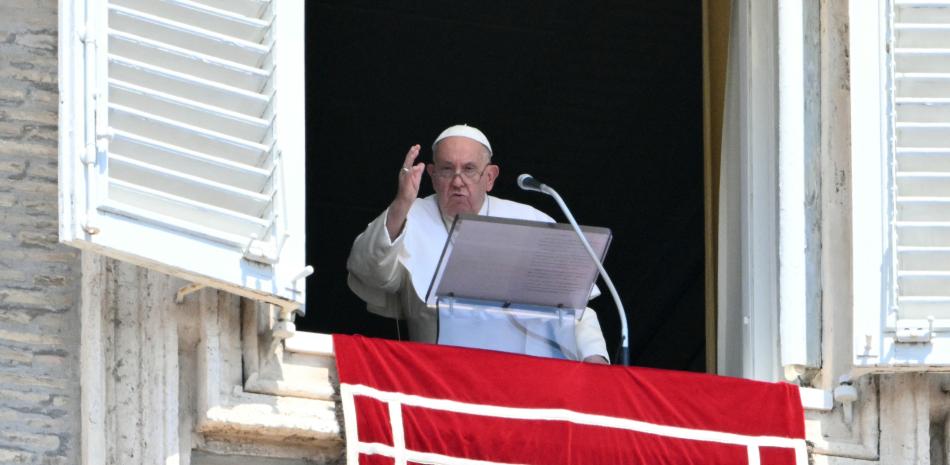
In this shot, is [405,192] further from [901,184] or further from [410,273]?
[901,184]

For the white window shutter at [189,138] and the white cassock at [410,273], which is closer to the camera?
→ the white window shutter at [189,138]

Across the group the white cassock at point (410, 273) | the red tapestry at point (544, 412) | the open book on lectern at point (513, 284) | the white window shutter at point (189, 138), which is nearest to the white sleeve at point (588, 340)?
the white cassock at point (410, 273)

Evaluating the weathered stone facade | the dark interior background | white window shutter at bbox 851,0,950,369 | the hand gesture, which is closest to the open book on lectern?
the hand gesture

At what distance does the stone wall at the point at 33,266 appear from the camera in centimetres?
743

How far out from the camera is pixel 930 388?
7.89 m

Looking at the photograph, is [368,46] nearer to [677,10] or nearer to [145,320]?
[677,10]

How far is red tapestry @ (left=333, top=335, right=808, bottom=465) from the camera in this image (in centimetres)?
747

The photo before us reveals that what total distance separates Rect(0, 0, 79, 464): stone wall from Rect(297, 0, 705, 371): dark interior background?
3196mm

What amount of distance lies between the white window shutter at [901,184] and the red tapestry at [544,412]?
329 millimetres

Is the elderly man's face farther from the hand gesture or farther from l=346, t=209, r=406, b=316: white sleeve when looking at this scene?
the hand gesture

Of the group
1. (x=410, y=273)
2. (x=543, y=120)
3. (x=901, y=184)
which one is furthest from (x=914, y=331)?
(x=543, y=120)

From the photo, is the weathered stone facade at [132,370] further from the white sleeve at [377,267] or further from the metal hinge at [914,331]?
the white sleeve at [377,267]

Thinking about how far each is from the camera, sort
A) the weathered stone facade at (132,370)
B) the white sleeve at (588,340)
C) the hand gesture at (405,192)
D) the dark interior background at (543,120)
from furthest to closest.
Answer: the dark interior background at (543,120) < the white sleeve at (588,340) < the hand gesture at (405,192) < the weathered stone facade at (132,370)

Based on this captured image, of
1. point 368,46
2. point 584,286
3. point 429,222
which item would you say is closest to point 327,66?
point 368,46
